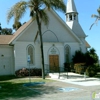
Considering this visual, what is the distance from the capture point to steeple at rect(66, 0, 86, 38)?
1270 inches

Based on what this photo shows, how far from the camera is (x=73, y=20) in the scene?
108 feet

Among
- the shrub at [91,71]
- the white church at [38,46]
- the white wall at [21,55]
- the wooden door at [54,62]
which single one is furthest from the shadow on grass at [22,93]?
the wooden door at [54,62]

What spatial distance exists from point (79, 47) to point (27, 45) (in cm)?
797

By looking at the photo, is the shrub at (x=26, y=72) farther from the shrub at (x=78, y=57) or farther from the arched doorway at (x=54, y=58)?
the shrub at (x=78, y=57)

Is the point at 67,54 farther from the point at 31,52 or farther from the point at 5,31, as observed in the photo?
the point at 5,31

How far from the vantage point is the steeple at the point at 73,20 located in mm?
32253

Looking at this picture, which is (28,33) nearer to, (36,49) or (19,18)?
(36,49)

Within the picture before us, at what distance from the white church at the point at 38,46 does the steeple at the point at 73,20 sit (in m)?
1.96

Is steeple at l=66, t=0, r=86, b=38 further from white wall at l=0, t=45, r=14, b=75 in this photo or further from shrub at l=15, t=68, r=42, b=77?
white wall at l=0, t=45, r=14, b=75

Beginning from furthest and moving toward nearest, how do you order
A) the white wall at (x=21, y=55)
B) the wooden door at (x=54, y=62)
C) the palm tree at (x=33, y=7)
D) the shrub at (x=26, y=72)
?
the wooden door at (x=54, y=62) → the white wall at (x=21, y=55) → the shrub at (x=26, y=72) → the palm tree at (x=33, y=7)

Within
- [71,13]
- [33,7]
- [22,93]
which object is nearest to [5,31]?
[71,13]

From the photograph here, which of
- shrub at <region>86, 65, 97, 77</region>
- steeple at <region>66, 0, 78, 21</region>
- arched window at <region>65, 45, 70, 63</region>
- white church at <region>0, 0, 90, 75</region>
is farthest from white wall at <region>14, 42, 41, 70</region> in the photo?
steeple at <region>66, 0, 78, 21</region>

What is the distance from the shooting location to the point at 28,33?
89.1 ft

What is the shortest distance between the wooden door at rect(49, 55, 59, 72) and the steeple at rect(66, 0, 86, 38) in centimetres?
601
